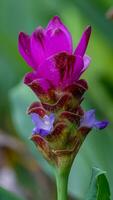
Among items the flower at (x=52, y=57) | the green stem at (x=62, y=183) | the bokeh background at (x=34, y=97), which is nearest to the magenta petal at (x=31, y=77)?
the flower at (x=52, y=57)

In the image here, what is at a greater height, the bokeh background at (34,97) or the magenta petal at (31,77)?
the magenta petal at (31,77)

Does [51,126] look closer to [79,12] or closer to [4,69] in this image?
[79,12]

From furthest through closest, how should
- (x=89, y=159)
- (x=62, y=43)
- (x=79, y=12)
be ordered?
(x=79, y=12)
(x=89, y=159)
(x=62, y=43)

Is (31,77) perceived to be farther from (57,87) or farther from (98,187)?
(98,187)

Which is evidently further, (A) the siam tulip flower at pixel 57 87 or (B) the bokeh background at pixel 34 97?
(B) the bokeh background at pixel 34 97

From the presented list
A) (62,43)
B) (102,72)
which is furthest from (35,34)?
(102,72)

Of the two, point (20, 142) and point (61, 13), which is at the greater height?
point (61, 13)

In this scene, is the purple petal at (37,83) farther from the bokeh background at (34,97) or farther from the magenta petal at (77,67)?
the bokeh background at (34,97)
